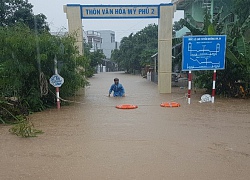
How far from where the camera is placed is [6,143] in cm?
527

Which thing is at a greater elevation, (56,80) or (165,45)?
(165,45)

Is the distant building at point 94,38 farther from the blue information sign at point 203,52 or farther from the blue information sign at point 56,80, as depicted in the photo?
the blue information sign at point 56,80

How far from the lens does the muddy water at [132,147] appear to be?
12.6ft

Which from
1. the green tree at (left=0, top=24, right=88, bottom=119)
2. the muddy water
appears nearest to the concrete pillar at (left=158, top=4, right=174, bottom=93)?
the green tree at (left=0, top=24, right=88, bottom=119)

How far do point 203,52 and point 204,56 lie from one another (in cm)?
16

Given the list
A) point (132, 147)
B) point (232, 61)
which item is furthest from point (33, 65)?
point (232, 61)

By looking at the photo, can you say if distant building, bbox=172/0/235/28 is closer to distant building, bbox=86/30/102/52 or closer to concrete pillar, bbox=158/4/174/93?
concrete pillar, bbox=158/4/174/93

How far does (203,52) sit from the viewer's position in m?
9.82

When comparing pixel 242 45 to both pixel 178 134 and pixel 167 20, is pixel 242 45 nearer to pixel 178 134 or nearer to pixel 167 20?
pixel 167 20

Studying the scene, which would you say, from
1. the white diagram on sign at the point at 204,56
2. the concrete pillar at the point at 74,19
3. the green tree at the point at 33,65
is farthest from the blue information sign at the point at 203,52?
the concrete pillar at the point at 74,19

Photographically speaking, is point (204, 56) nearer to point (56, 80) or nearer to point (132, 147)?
point (56, 80)

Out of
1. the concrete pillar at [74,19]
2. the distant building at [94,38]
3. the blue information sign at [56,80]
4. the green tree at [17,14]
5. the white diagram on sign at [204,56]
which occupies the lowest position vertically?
the blue information sign at [56,80]

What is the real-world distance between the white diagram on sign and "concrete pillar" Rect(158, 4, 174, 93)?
3351 millimetres

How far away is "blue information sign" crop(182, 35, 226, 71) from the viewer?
970cm
